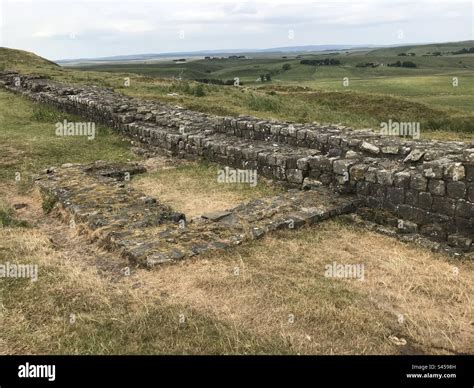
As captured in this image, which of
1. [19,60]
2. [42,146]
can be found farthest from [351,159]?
[19,60]

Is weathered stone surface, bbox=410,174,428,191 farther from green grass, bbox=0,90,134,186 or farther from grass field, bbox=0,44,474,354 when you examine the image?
green grass, bbox=0,90,134,186

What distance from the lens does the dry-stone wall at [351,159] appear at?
8.19m

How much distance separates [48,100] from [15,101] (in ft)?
9.36

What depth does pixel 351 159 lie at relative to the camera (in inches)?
406

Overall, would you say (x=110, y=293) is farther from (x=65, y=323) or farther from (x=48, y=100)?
(x=48, y=100)

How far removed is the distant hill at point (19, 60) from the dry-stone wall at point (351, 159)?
88.1ft

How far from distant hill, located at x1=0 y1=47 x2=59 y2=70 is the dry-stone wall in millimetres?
26867

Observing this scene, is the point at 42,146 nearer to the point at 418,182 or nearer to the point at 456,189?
the point at 418,182

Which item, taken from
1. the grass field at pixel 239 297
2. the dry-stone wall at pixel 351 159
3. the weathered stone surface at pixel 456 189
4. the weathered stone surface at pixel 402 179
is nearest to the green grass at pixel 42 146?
the dry-stone wall at pixel 351 159

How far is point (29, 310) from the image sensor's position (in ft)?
19.7

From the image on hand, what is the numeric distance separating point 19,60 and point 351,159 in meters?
42.4

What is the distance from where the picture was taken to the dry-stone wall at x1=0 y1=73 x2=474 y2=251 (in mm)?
8188

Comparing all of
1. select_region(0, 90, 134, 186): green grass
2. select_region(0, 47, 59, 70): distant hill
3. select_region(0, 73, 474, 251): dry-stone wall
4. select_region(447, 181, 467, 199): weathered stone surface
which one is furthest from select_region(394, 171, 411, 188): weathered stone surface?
select_region(0, 47, 59, 70): distant hill
